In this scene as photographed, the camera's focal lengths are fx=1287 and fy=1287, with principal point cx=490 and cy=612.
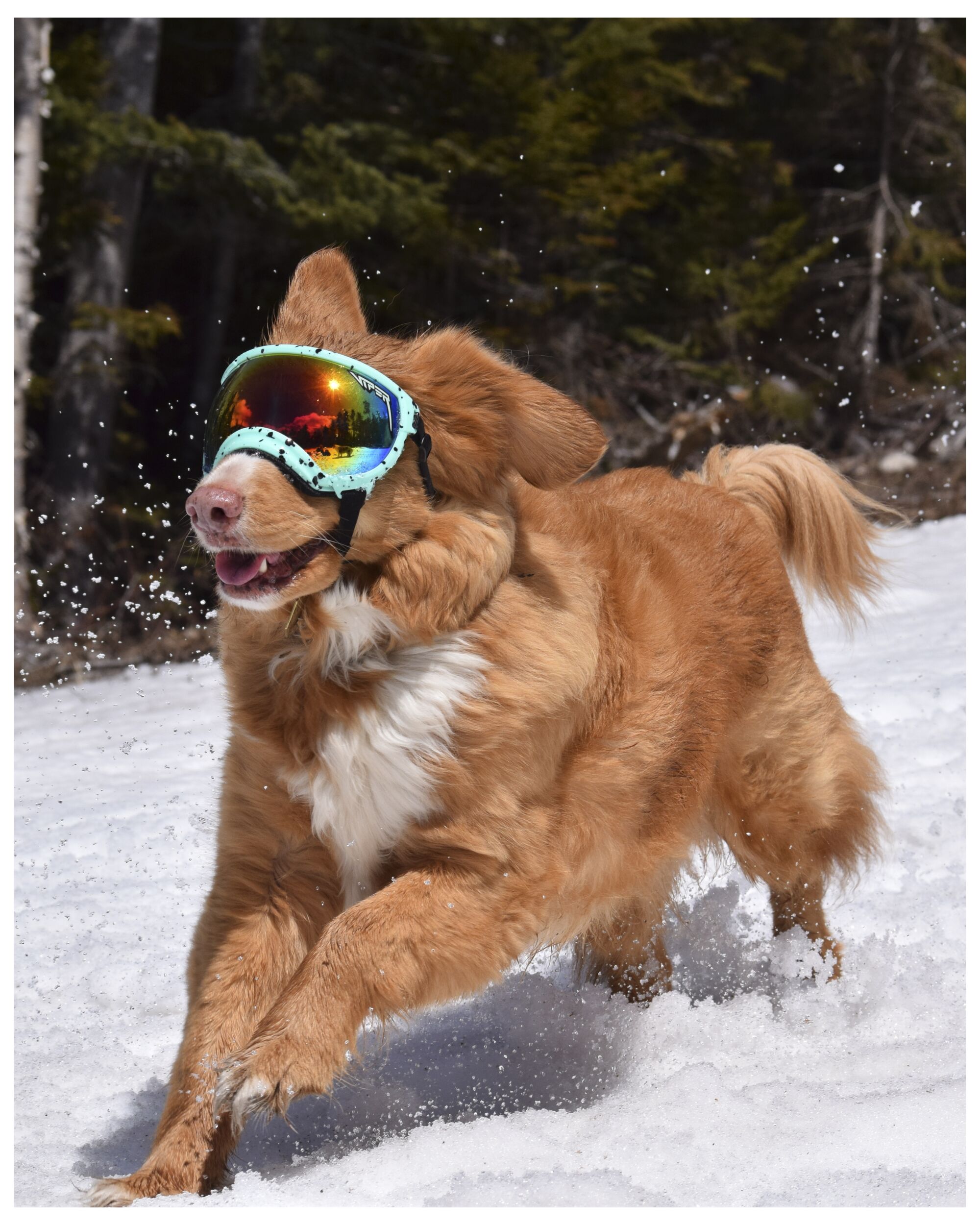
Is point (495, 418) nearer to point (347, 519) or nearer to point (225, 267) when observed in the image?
point (347, 519)

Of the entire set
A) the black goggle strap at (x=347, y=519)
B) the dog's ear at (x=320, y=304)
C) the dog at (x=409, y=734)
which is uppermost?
the dog's ear at (x=320, y=304)

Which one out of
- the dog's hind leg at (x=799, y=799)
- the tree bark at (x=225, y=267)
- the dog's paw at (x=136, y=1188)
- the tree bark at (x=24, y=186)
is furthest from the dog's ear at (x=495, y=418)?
the tree bark at (x=225, y=267)

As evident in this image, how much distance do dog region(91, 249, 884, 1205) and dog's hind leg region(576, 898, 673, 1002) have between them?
83 centimetres

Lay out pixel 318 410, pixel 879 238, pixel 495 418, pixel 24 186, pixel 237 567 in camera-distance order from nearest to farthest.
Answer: pixel 237 567
pixel 318 410
pixel 495 418
pixel 24 186
pixel 879 238

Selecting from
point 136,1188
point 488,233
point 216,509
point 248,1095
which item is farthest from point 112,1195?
point 488,233

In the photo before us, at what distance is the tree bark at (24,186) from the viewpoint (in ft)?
33.1

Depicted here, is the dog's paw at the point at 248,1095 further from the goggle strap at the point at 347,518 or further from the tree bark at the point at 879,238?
the tree bark at the point at 879,238

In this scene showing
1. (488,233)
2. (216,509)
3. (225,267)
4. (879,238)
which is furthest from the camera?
(879,238)

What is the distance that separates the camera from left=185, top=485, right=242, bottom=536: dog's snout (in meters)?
2.91

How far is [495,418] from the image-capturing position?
3.39 meters

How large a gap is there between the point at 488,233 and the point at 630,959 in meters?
10.8

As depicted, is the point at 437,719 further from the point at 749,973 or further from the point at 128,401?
the point at 128,401

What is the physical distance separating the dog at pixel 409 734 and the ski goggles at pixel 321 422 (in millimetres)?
44

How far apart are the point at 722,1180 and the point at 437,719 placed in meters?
1.35
